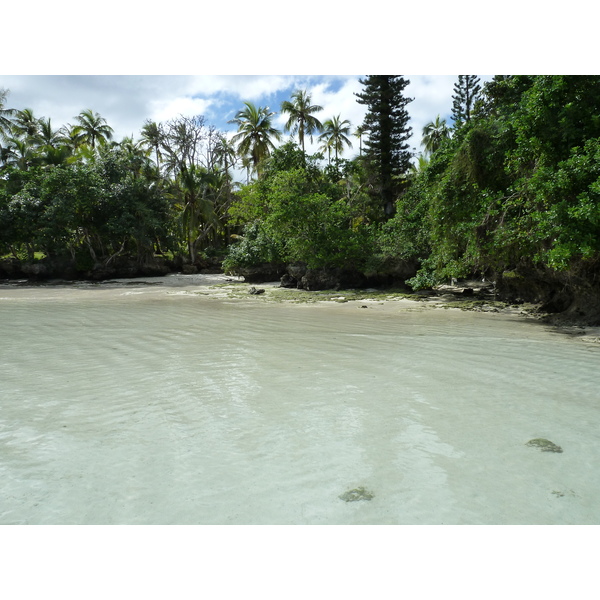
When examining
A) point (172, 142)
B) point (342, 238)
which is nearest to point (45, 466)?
point (342, 238)

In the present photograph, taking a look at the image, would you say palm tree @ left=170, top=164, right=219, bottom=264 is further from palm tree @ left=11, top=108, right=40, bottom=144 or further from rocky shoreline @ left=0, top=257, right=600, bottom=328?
palm tree @ left=11, top=108, right=40, bottom=144

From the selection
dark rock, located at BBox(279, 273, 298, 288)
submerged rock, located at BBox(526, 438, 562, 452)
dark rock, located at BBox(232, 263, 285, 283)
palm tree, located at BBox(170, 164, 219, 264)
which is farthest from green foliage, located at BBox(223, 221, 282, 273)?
submerged rock, located at BBox(526, 438, 562, 452)

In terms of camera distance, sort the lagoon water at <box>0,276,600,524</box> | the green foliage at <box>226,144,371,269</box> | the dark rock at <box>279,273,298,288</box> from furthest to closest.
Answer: the dark rock at <box>279,273,298,288</box> → the green foliage at <box>226,144,371,269</box> → the lagoon water at <box>0,276,600,524</box>

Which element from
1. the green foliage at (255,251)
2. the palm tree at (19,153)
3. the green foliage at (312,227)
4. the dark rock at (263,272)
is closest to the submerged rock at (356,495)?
the green foliage at (312,227)

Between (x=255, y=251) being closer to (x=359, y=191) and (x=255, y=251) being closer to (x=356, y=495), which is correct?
(x=359, y=191)

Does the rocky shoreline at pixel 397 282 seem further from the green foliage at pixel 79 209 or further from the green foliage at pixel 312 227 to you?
the green foliage at pixel 79 209

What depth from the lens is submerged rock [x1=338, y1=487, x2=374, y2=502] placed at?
2.42m

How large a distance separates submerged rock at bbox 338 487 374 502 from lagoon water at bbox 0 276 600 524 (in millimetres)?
12

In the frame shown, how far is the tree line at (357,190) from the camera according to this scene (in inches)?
318

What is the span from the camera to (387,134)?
1140 inches

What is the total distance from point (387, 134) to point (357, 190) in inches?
187

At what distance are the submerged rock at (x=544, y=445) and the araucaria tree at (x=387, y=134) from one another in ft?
87.5

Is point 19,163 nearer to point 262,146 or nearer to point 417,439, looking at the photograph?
point 262,146

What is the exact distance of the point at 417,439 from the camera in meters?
3.18
